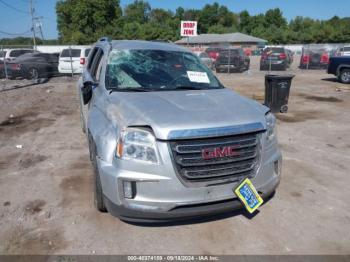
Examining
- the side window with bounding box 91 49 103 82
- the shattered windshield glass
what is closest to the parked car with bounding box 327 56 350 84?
the shattered windshield glass

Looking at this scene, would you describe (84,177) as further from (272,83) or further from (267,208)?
(272,83)

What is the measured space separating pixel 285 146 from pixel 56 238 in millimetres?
4560

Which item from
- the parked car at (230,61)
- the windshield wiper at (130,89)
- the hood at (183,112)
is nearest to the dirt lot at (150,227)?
the hood at (183,112)

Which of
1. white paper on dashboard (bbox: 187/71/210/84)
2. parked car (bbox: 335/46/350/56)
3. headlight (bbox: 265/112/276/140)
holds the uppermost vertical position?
white paper on dashboard (bbox: 187/71/210/84)

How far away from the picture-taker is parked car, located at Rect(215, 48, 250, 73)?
74.6 ft

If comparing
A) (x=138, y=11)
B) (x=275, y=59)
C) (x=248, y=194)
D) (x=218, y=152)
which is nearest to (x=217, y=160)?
(x=218, y=152)

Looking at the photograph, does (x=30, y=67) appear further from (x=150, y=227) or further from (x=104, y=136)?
(x=150, y=227)

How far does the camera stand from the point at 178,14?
403ft

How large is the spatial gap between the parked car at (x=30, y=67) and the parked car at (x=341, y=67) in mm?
15199

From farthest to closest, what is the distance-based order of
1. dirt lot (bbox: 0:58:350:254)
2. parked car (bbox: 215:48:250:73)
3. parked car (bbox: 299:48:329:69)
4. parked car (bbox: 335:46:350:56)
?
parked car (bbox: 299:48:329:69), parked car (bbox: 335:46:350:56), parked car (bbox: 215:48:250:73), dirt lot (bbox: 0:58:350:254)

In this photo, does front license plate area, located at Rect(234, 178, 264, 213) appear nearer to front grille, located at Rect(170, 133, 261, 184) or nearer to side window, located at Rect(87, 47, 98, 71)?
front grille, located at Rect(170, 133, 261, 184)

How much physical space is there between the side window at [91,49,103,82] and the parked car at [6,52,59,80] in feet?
47.5

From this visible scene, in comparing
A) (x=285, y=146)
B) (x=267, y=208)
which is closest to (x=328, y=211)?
(x=267, y=208)

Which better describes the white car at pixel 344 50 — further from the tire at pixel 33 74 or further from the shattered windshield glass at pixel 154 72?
the shattered windshield glass at pixel 154 72
